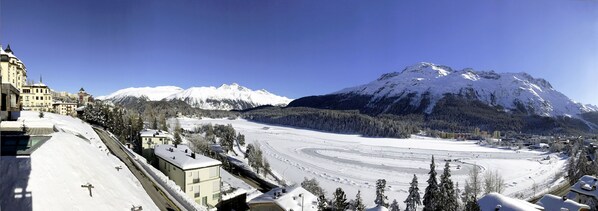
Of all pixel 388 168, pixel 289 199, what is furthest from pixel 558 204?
pixel 388 168

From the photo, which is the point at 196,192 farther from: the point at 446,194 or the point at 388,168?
the point at 388,168

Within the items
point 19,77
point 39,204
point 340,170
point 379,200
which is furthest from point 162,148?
point 340,170

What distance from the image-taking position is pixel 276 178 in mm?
42812

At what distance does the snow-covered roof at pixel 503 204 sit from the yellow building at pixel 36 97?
5151 cm

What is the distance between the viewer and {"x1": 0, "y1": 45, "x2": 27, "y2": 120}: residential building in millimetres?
15797

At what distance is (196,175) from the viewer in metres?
23.0

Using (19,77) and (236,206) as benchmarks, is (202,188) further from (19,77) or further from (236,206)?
(19,77)

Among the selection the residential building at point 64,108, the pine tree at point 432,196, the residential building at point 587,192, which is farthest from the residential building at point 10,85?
the residential building at point 587,192

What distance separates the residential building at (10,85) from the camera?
15797 millimetres

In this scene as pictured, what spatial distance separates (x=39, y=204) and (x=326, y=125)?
13032 cm

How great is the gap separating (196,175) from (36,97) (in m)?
37.3

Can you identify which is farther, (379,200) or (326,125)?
(326,125)

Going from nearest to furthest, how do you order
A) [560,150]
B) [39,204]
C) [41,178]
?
[39,204] < [41,178] < [560,150]

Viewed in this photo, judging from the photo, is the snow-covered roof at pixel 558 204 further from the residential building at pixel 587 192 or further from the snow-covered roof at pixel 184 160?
the snow-covered roof at pixel 184 160
